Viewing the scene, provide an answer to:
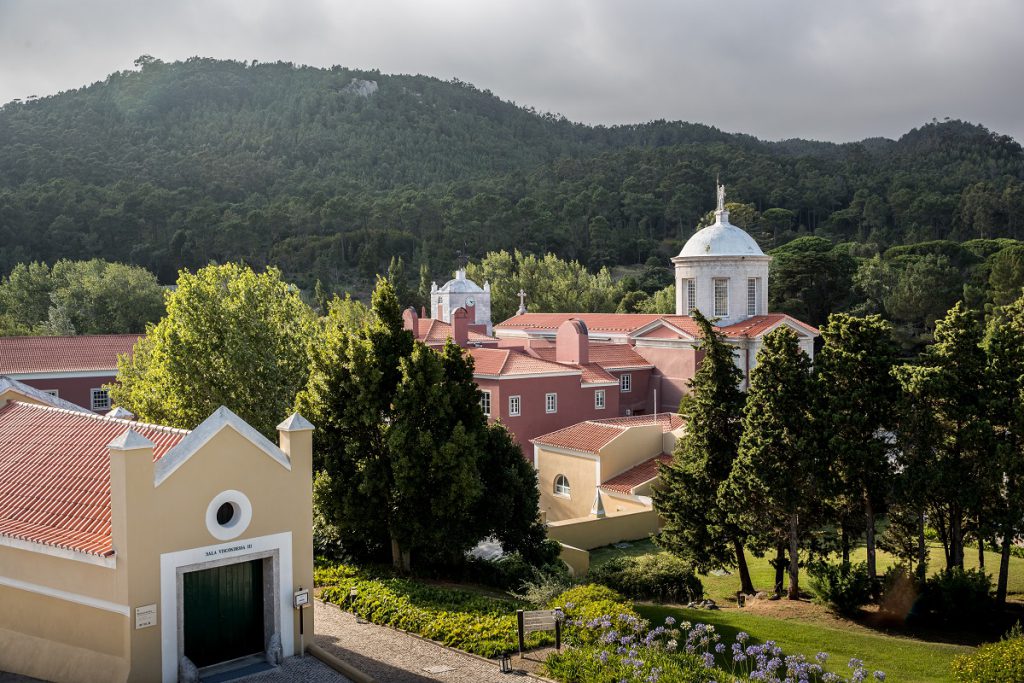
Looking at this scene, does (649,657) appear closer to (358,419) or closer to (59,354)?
(358,419)

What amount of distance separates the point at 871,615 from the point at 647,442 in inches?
538

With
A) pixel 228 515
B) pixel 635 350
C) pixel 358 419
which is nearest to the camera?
pixel 228 515

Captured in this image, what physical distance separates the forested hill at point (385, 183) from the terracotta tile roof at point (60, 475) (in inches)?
2859

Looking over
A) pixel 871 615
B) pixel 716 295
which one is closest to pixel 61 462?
pixel 871 615

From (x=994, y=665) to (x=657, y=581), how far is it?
8.83 meters

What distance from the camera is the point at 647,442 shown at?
103 feet

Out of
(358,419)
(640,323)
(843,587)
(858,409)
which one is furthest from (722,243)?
(358,419)

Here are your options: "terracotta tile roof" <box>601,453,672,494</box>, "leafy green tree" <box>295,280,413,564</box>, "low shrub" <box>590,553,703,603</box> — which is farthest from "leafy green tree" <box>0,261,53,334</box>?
"low shrub" <box>590,553,703,603</box>

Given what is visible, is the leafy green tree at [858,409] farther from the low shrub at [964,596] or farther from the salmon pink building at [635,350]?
the salmon pink building at [635,350]

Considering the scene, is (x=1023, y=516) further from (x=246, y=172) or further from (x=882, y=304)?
(x=246, y=172)

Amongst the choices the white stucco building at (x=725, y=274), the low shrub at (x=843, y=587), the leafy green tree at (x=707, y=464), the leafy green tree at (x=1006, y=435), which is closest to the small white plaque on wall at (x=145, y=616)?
the leafy green tree at (x=707, y=464)

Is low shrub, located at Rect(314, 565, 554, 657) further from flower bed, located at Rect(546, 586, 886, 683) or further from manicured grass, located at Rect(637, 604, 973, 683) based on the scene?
manicured grass, located at Rect(637, 604, 973, 683)

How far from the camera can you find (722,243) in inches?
1708

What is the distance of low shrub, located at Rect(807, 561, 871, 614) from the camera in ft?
58.4
